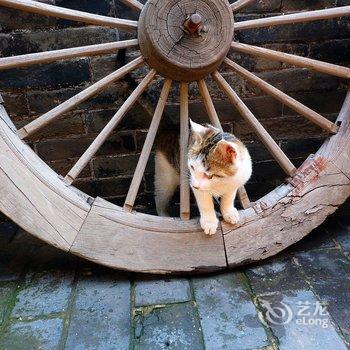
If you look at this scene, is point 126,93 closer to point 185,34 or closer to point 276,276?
point 185,34

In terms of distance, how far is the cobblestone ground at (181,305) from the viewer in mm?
1138

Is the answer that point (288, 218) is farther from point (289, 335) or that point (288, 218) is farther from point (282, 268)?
point (289, 335)

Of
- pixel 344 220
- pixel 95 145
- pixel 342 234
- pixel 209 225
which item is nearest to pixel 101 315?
pixel 209 225

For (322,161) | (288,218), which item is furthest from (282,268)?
(322,161)

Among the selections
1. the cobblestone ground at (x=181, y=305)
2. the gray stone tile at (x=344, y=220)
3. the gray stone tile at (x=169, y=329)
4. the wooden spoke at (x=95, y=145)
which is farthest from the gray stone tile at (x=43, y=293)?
the gray stone tile at (x=344, y=220)

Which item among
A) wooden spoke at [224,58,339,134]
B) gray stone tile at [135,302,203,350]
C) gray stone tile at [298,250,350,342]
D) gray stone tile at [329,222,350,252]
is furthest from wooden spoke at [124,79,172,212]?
gray stone tile at [329,222,350,252]

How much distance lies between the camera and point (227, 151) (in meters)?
1.12

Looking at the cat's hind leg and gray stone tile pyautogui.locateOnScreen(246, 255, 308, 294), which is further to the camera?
the cat's hind leg

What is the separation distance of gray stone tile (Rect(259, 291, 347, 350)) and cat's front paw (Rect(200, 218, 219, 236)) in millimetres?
292

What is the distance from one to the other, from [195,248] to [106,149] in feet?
2.41

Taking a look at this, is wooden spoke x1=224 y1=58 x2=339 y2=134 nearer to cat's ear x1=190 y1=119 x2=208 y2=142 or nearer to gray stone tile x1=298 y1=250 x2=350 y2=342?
cat's ear x1=190 y1=119 x2=208 y2=142

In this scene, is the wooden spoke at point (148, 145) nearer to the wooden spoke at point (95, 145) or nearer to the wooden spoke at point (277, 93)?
the wooden spoke at point (95, 145)

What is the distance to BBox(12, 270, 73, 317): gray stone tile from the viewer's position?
50.5 inches

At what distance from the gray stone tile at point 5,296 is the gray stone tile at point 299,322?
90 cm
